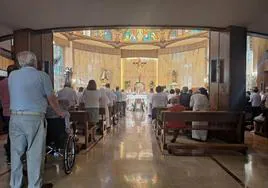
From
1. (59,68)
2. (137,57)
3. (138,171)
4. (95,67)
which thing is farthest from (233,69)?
(137,57)

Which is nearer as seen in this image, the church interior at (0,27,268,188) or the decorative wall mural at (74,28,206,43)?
the church interior at (0,27,268,188)

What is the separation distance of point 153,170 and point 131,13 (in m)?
3.34

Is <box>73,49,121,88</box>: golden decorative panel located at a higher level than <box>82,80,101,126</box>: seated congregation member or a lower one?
higher

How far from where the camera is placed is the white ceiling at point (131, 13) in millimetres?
6320

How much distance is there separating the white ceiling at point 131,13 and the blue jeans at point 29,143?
3067 mm

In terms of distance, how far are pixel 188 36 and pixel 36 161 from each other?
61.1 ft

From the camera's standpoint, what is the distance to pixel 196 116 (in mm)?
7148

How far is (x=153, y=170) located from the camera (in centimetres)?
535

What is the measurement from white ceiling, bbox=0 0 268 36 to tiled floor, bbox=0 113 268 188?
9.05ft

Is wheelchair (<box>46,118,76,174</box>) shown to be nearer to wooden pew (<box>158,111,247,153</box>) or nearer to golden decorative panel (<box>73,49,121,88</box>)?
wooden pew (<box>158,111,247,153</box>)

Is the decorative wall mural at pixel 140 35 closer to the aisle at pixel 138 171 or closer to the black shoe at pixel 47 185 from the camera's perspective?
the aisle at pixel 138 171

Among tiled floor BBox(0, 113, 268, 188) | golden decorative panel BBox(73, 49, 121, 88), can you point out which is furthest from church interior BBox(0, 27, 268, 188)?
golden decorative panel BBox(73, 49, 121, 88)

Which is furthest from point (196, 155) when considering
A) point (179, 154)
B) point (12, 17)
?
point (12, 17)

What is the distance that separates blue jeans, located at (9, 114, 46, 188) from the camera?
3711 millimetres
